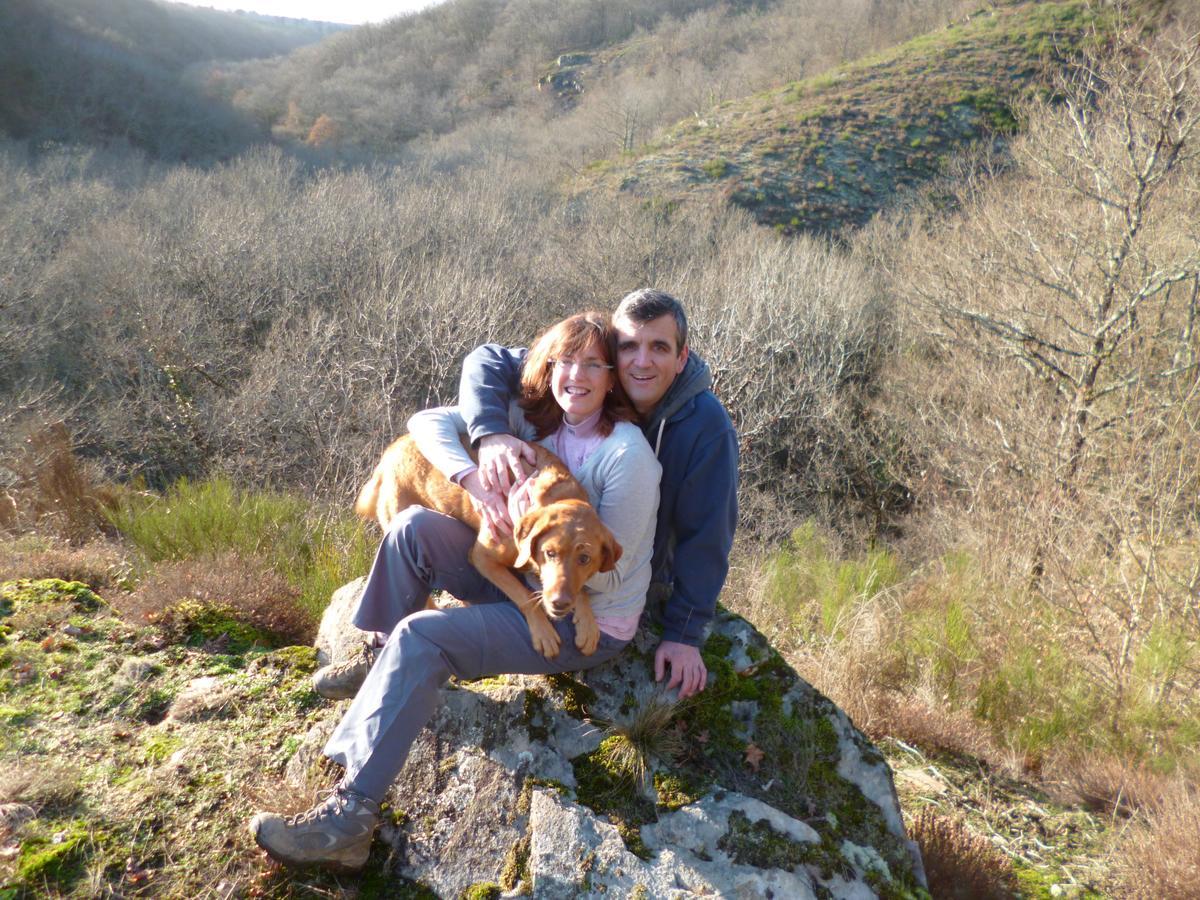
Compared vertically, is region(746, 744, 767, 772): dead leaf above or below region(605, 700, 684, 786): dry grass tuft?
below

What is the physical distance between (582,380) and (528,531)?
0.69 metres

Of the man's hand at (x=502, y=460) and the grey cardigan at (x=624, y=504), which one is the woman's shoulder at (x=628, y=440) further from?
the man's hand at (x=502, y=460)

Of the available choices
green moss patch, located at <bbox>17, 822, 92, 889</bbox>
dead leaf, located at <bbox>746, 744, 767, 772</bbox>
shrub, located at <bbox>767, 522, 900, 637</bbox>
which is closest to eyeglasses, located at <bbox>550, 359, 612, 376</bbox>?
dead leaf, located at <bbox>746, 744, 767, 772</bbox>

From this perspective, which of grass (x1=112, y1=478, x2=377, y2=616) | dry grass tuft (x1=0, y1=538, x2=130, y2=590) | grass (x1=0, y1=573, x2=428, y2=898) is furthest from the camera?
grass (x1=112, y1=478, x2=377, y2=616)

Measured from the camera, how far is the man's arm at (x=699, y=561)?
330 cm

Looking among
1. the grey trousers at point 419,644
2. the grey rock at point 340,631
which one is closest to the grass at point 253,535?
the grey rock at point 340,631

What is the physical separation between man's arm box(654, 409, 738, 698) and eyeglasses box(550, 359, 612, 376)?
558 mm

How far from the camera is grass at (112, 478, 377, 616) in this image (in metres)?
6.07

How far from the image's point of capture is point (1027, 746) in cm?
579

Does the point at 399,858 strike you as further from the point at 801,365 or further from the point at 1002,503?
the point at 801,365

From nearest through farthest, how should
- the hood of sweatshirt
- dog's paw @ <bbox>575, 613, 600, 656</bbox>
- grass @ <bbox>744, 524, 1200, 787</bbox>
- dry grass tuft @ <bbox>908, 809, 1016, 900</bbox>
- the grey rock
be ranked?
1. dog's paw @ <bbox>575, 613, 600, 656</bbox>
2. the hood of sweatshirt
3. dry grass tuft @ <bbox>908, 809, 1016, 900</bbox>
4. the grey rock
5. grass @ <bbox>744, 524, 1200, 787</bbox>

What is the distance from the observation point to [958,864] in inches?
144

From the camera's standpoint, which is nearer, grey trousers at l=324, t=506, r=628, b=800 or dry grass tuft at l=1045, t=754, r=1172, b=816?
grey trousers at l=324, t=506, r=628, b=800

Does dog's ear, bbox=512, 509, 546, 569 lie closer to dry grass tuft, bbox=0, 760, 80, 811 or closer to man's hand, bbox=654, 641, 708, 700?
man's hand, bbox=654, 641, 708, 700
